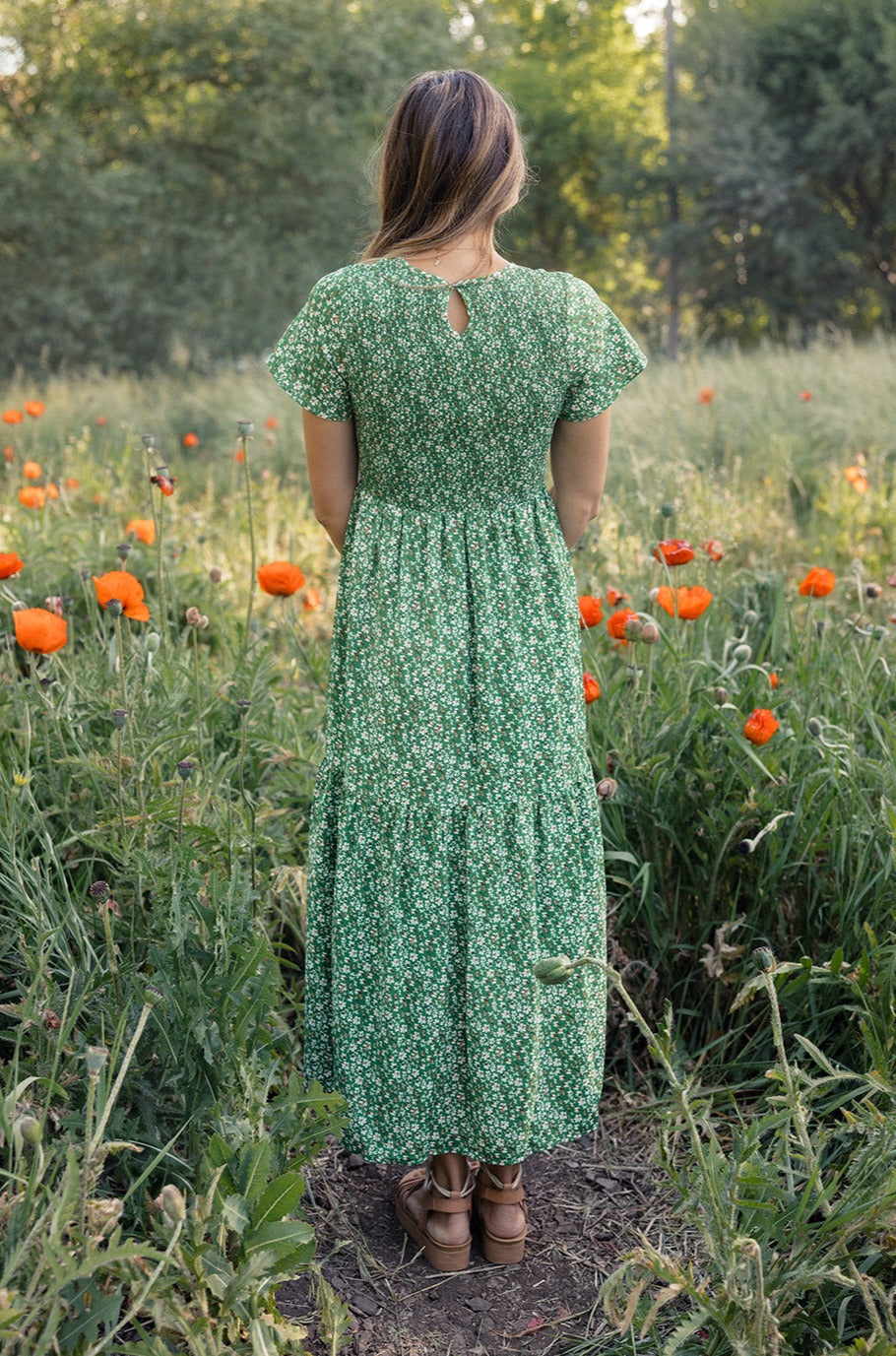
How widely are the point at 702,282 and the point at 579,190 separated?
8.02 meters

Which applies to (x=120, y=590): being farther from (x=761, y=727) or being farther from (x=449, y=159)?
(x=761, y=727)

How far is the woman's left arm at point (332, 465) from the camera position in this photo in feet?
6.15

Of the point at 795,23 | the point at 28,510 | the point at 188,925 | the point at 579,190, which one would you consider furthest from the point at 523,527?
the point at 579,190

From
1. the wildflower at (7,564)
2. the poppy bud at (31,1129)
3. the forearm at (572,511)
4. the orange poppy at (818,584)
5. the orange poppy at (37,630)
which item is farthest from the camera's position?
the orange poppy at (818,584)

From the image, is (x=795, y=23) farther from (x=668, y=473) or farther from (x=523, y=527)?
(x=523, y=527)

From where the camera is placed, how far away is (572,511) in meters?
2.02

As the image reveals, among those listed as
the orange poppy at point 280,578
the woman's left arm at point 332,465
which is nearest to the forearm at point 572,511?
the woman's left arm at point 332,465

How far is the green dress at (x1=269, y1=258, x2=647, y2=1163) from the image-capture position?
1797mm

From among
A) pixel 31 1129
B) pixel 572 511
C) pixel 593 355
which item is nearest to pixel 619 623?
pixel 572 511

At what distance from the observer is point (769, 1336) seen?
4.55ft

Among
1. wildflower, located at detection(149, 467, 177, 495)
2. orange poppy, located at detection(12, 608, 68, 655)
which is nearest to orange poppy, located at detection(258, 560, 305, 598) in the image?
wildflower, located at detection(149, 467, 177, 495)

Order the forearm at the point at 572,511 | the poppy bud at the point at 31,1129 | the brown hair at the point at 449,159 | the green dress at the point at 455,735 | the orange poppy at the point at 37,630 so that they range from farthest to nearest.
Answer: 1. the forearm at the point at 572,511
2. the orange poppy at the point at 37,630
3. the green dress at the point at 455,735
4. the brown hair at the point at 449,159
5. the poppy bud at the point at 31,1129

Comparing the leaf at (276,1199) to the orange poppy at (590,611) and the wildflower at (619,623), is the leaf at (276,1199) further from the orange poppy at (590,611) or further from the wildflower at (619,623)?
the orange poppy at (590,611)

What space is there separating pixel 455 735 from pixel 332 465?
465 millimetres
